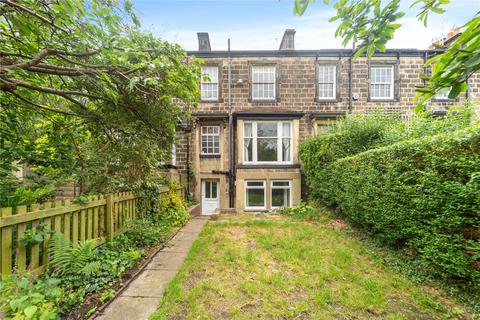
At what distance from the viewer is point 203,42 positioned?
1268 centimetres

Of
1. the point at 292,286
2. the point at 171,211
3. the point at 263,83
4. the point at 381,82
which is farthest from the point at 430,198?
the point at 381,82

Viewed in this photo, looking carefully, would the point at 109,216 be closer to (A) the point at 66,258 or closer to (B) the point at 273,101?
(A) the point at 66,258

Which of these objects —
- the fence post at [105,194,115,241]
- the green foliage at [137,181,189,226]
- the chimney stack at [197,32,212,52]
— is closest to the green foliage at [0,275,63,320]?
the fence post at [105,194,115,241]

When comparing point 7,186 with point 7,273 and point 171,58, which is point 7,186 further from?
point 171,58

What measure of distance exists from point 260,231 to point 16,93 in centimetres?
635

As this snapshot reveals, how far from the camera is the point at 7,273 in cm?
277

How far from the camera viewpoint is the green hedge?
3.16 meters

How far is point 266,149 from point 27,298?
1031 centimetres

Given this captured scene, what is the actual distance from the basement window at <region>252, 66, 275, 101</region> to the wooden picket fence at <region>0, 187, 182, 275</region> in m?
8.95

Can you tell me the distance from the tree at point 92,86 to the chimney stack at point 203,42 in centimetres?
777

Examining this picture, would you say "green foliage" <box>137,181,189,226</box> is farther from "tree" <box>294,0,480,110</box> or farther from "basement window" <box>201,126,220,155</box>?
"tree" <box>294,0,480,110</box>

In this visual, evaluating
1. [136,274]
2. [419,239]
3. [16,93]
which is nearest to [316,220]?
[419,239]

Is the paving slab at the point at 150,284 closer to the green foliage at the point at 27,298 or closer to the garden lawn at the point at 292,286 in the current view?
the garden lawn at the point at 292,286

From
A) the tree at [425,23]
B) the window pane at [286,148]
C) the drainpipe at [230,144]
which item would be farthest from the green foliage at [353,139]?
the tree at [425,23]
